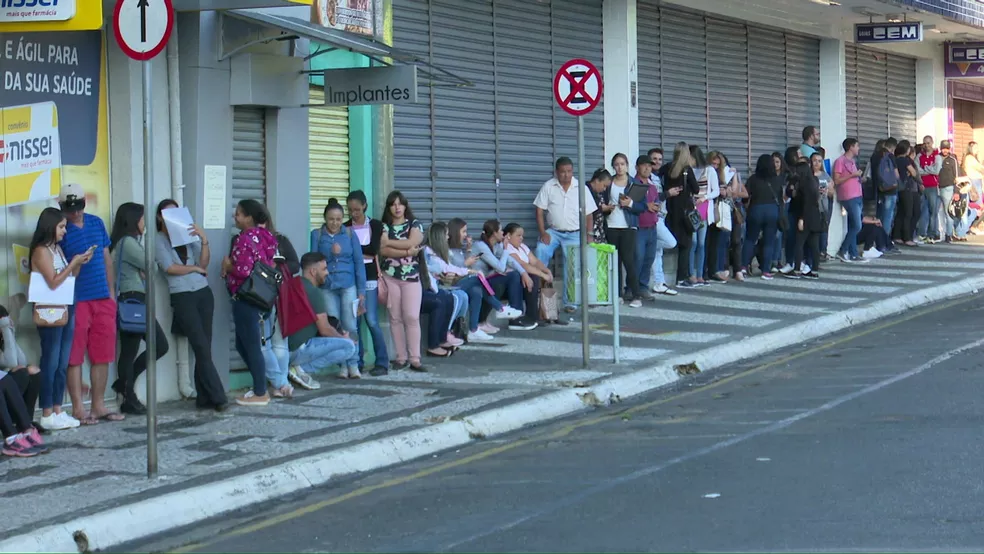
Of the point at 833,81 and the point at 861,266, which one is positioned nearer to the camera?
the point at 861,266

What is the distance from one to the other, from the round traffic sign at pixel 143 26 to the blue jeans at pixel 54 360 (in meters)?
2.95

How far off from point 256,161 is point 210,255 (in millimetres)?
1266

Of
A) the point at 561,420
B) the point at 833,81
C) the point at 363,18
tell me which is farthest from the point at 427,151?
the point at 833,81

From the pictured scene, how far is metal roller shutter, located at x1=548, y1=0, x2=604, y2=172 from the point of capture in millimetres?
18344

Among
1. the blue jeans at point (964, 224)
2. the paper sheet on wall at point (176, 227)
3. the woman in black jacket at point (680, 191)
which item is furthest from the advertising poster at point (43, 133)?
the blue jeans at point (964, 224)

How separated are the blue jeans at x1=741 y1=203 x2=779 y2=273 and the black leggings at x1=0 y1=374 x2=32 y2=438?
1314 centimetres

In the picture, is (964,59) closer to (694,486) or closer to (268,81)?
(268,81)

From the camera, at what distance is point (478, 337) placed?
Result: 1539 cm

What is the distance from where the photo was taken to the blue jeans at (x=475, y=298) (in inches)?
599

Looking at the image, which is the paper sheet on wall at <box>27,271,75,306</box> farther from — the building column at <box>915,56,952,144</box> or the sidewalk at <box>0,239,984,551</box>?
the building column at <box>915,56,952,144</box>

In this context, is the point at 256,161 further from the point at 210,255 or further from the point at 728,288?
the point at 728,288

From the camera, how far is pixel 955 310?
59.2 feet

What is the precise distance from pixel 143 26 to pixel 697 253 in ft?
41.2

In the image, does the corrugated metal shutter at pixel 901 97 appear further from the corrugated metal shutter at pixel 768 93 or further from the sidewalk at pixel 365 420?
the sidewalk at pixel 365 420
